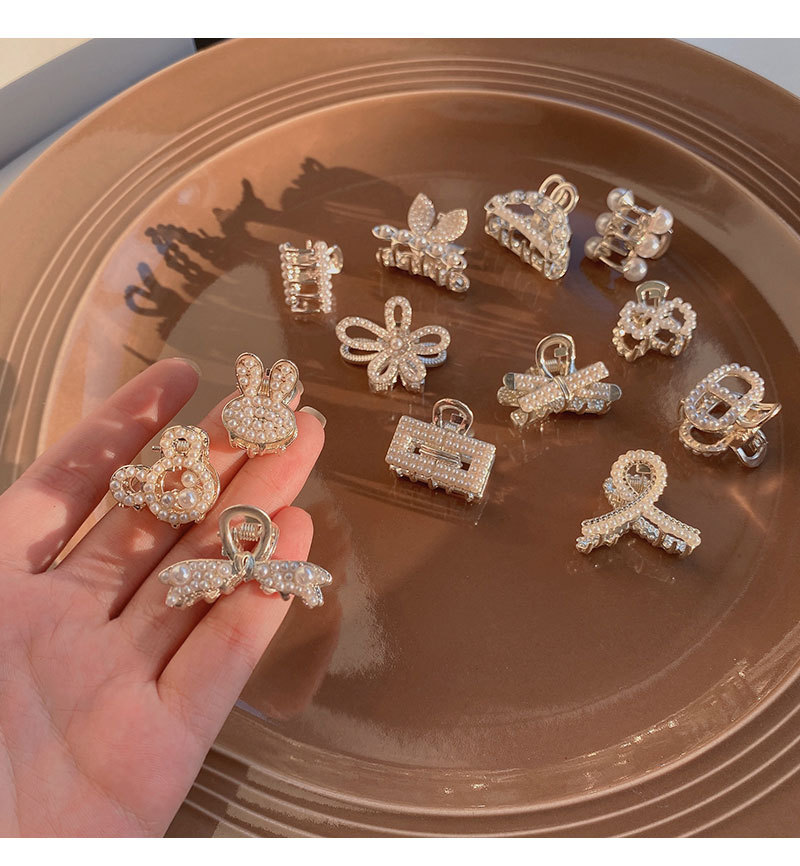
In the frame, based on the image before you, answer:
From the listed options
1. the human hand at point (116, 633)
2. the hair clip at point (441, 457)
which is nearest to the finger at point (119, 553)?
the human hand at point (116, 633)

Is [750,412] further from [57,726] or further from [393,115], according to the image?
[57,726]

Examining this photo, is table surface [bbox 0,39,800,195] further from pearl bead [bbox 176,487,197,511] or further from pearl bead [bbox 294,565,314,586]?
pearl bead [bbox 294,565,314,586]

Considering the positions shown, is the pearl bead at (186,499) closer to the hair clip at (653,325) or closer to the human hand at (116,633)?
the human hand at (116,633)

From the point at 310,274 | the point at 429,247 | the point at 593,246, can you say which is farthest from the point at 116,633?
the point at 593,246

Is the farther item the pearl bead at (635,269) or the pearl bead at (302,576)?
the pearl bead at (635,269)

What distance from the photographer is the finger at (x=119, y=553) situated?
4.39 ft

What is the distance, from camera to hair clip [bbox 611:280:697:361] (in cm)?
166

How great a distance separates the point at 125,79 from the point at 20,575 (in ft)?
5.49

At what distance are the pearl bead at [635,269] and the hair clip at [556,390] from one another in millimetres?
285

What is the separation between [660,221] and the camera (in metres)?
1.73

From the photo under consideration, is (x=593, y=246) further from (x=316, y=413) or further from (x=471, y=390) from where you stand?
(x=316, y=413)

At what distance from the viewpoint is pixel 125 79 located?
2.29 metres

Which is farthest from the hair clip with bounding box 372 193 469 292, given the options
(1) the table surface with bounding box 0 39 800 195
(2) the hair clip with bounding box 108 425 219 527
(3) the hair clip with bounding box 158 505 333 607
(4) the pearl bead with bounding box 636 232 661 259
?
(1) the table surface with bounding box 0 39 800 195

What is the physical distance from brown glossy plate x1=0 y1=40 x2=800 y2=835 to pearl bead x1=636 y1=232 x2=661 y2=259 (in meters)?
0.08
